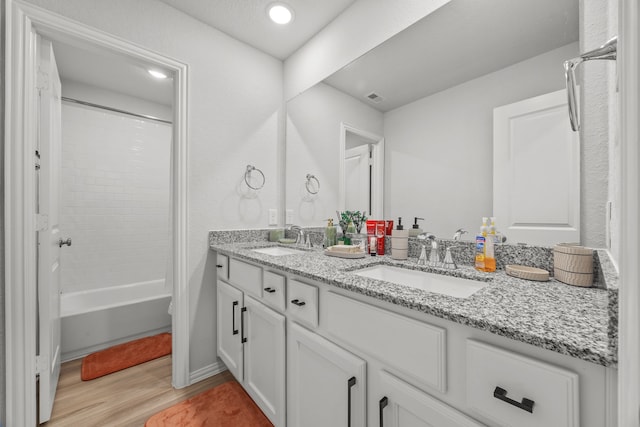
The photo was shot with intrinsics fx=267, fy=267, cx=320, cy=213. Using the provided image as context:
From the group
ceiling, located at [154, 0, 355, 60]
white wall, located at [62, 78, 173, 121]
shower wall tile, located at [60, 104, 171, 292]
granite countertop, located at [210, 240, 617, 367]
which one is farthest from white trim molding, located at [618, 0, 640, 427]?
shower wall tile, located at [60, 104, 171, 292]

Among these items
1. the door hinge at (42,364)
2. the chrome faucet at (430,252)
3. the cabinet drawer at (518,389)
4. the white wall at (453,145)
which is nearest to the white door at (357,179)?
the white wall at (453,145)

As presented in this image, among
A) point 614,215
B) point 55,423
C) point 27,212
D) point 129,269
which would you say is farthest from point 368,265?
point 129,269

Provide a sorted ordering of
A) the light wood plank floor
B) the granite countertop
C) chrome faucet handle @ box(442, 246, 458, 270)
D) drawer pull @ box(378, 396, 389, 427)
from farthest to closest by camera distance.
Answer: the light wood plank floor < chrome faucet handle @ box(442, 246, 458, 270) < drawer pull @ box(378, 396, 389, 427) < the granite countertop

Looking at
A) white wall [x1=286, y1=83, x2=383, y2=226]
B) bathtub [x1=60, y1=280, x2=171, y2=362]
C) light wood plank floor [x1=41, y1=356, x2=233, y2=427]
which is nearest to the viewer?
light wood plank floor [x1=41, y1=356, x2=233, y2=427]

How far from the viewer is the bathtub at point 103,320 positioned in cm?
195

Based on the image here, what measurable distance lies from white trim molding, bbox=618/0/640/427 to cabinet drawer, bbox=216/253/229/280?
1.63 m

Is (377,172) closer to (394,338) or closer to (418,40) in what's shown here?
(418,40)

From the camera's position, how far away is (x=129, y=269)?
9.08ft

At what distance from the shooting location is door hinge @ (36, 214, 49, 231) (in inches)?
51.5

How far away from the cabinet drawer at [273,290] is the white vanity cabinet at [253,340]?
1.4 inches

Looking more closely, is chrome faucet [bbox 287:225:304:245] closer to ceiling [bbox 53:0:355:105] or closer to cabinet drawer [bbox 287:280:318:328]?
cabinet drawer [bbox 287:280:318:328]

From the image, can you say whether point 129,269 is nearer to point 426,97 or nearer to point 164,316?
point 164,316

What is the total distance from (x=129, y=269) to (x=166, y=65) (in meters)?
2.13

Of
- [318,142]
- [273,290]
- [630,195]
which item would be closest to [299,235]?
[318,142]
